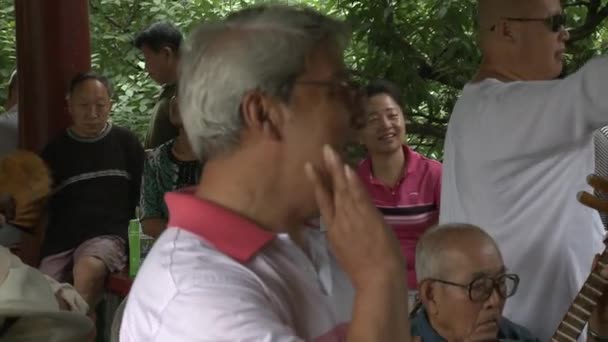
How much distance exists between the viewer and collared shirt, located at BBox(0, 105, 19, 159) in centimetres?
616

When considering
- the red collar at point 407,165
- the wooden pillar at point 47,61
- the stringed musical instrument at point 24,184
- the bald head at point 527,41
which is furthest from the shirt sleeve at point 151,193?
the bald head at point 527,41

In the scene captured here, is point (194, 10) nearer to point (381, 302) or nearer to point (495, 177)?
point (495, 177)

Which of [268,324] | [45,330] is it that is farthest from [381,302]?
[45,330]

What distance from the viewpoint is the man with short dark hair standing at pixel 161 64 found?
527cm

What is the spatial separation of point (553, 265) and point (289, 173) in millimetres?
1437

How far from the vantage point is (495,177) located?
265 cm

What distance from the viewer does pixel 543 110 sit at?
7.83ft

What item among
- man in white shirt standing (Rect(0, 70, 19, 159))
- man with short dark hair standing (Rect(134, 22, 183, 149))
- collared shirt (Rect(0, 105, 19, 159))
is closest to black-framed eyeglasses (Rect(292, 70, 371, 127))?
man with short dark hair standing (Rect(134, 22, 183, 149))

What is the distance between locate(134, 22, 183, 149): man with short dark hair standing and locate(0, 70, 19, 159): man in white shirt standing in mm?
1056

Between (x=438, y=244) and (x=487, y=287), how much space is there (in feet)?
0.49

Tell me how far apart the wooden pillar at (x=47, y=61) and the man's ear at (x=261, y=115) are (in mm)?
4819

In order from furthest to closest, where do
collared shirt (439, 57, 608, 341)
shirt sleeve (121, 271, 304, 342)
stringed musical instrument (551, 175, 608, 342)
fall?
collared shirt (439, 57, 608, 341)
stringed musical instrument (551, 175, 608, 342)
shirt sleeve (121, 271, 304, 342)

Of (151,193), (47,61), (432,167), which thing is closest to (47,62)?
(47,61)

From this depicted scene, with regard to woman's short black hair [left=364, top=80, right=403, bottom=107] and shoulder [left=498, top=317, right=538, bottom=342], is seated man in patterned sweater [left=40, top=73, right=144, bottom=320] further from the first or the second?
shoulder [left=498, top=317, right=538, bottom=342]
